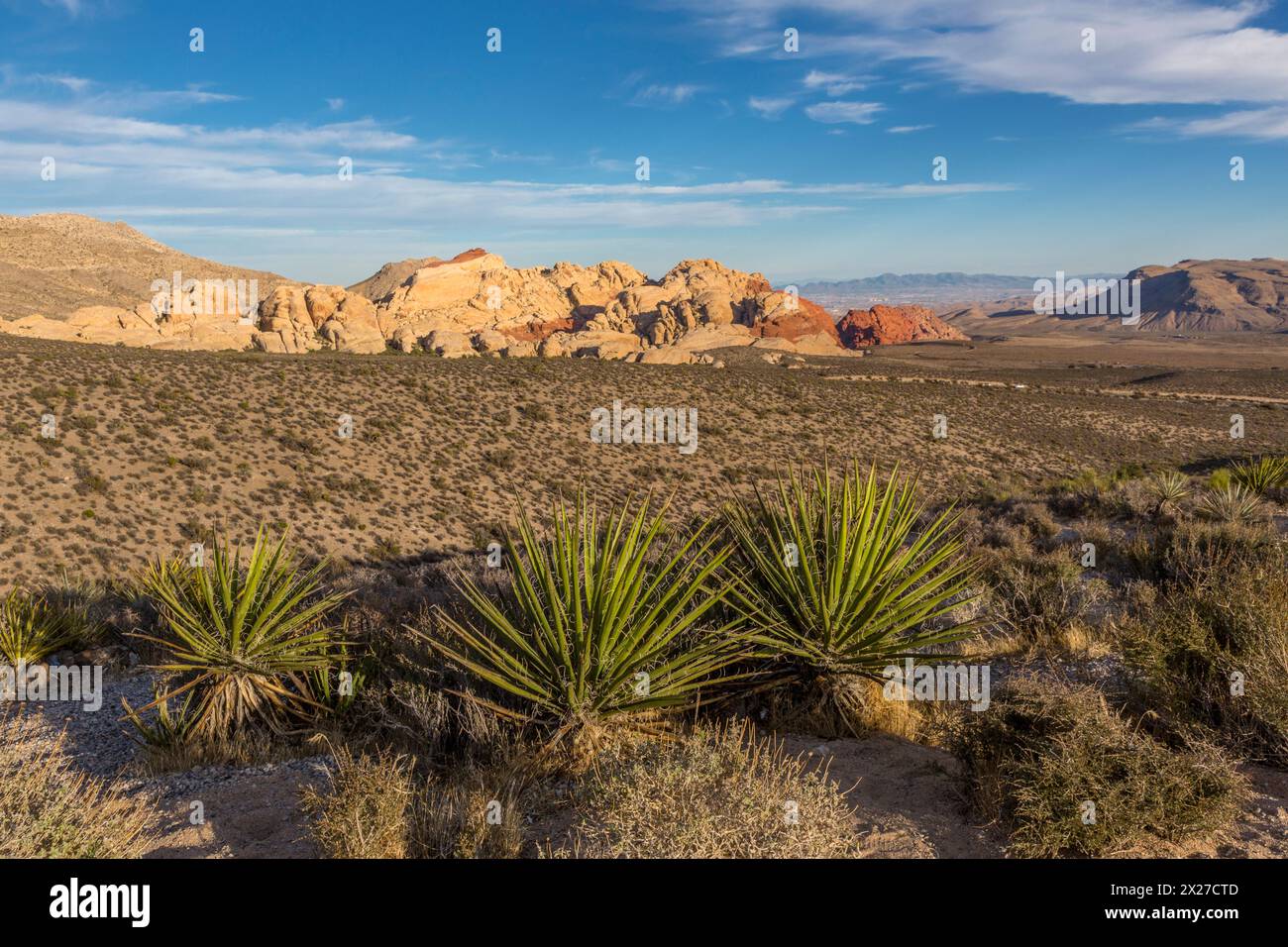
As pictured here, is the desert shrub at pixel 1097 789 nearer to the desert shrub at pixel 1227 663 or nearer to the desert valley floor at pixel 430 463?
the desert valley floor at pixel 430 463

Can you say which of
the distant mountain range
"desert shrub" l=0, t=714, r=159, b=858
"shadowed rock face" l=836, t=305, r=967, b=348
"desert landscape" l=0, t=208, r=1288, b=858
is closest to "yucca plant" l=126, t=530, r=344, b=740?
"desert landscape" l=0, t=208, r=1288, b=858

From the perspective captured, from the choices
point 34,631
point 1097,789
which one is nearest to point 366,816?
point 1097,789

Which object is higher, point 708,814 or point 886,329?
point 886,329

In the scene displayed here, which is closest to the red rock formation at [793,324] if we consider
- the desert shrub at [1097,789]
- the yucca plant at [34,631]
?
the yucca plant at [34,631]

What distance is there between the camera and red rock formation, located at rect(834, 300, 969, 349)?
4867 inches

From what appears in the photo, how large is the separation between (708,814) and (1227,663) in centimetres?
317

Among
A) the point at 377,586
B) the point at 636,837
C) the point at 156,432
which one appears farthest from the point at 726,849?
the point at 156,432

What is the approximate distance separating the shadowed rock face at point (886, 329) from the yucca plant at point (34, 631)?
119 meters

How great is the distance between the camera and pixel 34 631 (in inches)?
326

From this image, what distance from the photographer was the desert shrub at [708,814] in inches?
123

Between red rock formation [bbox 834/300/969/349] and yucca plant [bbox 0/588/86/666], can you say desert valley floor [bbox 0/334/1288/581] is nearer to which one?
yucca plant [bbox 0/588/86/666]

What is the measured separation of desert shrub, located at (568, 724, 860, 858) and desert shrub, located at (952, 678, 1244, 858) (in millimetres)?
728

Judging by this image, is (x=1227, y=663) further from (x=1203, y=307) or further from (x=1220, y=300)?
(x=1220, y=300)
